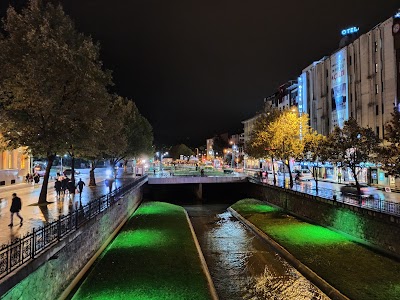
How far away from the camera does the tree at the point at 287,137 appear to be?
48531mm

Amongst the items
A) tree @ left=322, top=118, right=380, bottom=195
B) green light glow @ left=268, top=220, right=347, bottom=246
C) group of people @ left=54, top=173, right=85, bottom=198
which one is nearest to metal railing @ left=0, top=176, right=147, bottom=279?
group of people @ left=54, top=173, right=85, bottom=198

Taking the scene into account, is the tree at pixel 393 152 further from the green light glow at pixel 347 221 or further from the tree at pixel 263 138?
the tree at pixel 263 138

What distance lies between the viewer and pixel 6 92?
24.1 metres

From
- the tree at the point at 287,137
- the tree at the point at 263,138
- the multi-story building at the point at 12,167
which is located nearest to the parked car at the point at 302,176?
the tree at the point at 263,138

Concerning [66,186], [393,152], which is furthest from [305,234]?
[66,186]

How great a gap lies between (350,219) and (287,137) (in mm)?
23630

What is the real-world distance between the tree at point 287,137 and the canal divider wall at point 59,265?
29.8 meters

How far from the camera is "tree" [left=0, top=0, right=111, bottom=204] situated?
2253 centimetres

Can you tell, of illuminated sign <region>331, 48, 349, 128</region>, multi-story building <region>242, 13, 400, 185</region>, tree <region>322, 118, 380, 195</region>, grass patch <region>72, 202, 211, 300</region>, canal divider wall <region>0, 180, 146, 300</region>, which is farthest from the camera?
illuminated sign <region>331, 48, 349, 128</region>

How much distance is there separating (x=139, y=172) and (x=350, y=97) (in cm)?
3856

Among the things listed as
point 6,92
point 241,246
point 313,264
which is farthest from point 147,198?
point 313,264

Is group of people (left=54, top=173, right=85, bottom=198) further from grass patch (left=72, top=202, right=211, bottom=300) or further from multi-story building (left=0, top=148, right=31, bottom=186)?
multi-story building (left=0, top=148, right=31, bottom=186)

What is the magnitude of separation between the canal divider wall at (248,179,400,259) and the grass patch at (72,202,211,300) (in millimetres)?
11804

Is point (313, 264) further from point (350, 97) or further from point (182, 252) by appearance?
point (350, 97)
